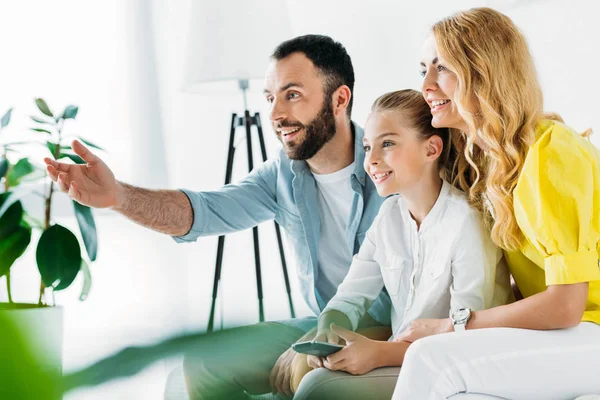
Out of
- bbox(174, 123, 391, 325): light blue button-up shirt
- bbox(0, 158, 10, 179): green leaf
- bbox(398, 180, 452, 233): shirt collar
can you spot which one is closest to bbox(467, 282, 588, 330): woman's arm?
bbox(398, 180, 452, 233): shirt collar

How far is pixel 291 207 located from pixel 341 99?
417 millimetres

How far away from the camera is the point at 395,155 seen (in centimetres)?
155

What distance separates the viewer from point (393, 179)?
1.54 metres

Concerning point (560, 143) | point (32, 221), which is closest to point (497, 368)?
point (560, 143)

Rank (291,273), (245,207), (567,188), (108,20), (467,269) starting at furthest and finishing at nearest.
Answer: (291,273)
(108,20)
(245,207)
(467,269)
(567,188)

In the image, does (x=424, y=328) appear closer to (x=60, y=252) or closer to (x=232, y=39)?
(x=60, y=252)

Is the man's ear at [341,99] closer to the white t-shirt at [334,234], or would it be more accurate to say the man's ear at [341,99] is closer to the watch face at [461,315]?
the white t-shirt at [334,234]

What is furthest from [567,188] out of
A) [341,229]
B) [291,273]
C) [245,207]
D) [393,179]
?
[291,273]

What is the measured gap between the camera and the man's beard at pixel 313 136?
6.52ft

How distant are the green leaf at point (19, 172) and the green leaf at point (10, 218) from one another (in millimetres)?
284

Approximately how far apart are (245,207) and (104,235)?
191 centimetres

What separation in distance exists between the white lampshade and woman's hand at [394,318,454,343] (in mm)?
1711

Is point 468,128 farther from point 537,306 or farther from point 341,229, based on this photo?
point 341,229

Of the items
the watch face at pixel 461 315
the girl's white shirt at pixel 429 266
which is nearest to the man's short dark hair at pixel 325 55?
the girl's white shirt at pixel 429 266
